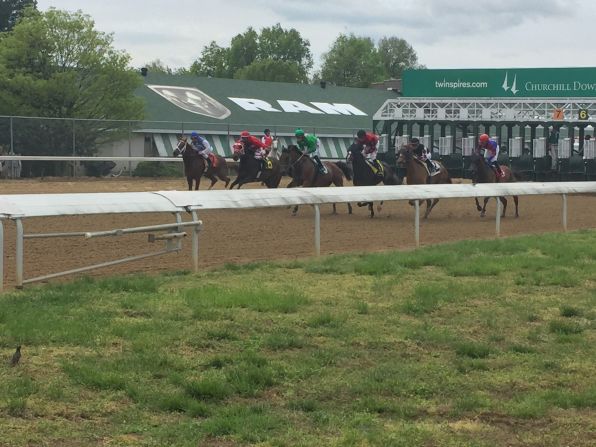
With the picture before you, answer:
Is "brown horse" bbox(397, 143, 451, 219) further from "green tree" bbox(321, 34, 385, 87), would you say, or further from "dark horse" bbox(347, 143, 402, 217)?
"green tree" bbox(321, 34, 385, 87)

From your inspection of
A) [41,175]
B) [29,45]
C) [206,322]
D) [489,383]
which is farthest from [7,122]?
[489,383]

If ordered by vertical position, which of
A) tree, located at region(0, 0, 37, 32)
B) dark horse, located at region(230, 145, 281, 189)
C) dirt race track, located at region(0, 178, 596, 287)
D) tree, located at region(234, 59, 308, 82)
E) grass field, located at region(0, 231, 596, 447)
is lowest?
grass field, located at region(0, 231, 596, 447)

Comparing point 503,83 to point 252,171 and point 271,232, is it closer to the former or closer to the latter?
point 252,171

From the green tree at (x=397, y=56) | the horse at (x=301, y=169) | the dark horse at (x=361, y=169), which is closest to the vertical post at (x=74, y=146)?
the horse at (x=301, y=169)

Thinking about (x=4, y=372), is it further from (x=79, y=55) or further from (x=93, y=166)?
(x=79, y=55)

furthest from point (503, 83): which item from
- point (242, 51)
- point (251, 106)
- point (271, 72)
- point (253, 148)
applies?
point (242, 51)

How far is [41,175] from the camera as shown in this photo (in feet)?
95.6

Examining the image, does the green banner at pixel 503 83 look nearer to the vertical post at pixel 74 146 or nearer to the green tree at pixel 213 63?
the vertical post at pixel 74 146

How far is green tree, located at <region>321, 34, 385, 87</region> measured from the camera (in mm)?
93562

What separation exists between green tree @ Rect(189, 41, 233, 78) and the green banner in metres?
52.2

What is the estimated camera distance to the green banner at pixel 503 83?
37.8 metres

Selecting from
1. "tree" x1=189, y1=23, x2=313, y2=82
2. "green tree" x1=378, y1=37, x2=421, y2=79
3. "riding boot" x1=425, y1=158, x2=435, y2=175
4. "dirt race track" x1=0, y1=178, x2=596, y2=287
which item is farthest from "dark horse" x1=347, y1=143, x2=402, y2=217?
"green tree" x1=378, y1=37, x2=421, y2=79

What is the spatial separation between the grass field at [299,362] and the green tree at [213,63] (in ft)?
275

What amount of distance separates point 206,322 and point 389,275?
3.29 m
